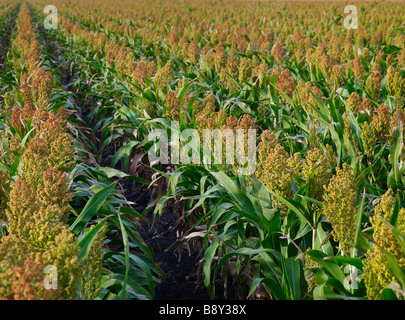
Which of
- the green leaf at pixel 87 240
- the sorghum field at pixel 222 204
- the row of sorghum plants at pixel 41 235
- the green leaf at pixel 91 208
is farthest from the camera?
the green leaf at pixel 91 208

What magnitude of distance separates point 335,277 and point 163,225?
2.06m

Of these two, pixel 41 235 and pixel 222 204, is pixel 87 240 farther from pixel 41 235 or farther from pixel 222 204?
pixel 222 204

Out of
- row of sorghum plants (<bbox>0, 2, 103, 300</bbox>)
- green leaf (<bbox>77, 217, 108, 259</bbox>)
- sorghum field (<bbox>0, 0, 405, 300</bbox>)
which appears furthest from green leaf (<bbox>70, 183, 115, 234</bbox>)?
green leaf (<bbox>77, 217, 108, 259</bbox>)

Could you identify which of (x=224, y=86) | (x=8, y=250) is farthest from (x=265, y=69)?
(x=8, y=250)

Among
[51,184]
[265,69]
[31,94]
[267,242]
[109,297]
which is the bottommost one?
[109,297]

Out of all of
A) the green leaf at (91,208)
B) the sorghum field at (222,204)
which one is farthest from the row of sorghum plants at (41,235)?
the green leaf at (91,208)

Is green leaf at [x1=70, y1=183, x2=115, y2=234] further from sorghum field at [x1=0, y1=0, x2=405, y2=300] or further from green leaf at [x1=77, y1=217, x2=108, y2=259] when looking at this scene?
green leaf at [x1=77, y1=217, x2=108, y2=259]

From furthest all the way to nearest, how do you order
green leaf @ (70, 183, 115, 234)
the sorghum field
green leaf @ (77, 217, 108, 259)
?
green leaf @ (70, 183, 115, 234) < green leaf @ (77, 217, 108, 259) < the sorghum field

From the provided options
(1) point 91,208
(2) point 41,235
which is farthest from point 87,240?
(1) point 91,208

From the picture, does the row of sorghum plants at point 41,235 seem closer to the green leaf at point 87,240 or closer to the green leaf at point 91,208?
the green leaf at point 87,240

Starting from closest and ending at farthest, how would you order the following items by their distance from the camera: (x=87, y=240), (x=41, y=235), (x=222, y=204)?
(x=41, y=235), (x=87, y=240), (x=222, y=204)

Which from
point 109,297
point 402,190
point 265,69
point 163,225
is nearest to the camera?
point 109,297

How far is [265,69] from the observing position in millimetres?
4219
